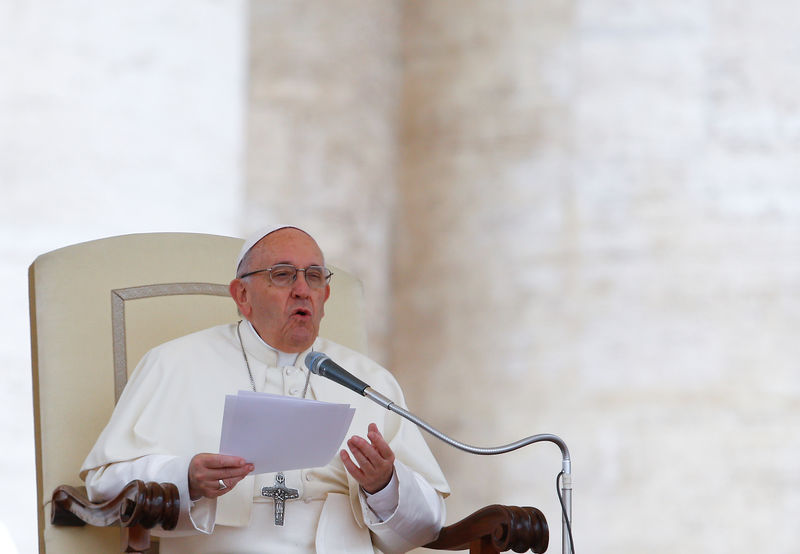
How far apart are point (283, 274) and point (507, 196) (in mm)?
2032

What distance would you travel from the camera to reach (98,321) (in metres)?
3.08

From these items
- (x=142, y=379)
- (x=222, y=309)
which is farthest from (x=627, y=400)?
(x=142, y=379)

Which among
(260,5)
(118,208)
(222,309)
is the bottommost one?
(222,309)

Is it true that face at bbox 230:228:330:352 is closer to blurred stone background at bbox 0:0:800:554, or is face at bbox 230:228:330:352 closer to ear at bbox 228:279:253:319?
ear at bbox 228:279:253:319

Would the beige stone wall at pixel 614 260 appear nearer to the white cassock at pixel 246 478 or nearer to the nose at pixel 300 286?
the white cassock at pixel 246 478

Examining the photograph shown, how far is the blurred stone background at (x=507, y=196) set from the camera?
4301mm

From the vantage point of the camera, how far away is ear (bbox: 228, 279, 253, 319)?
123 inches

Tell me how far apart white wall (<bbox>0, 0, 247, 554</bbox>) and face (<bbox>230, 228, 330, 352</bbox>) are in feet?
5.36

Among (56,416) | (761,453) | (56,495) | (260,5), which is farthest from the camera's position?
(260,5)

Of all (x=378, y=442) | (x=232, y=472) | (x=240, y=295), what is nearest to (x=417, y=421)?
(x=378, y=442)

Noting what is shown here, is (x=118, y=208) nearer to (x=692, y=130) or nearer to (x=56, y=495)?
(x=56, y=495)

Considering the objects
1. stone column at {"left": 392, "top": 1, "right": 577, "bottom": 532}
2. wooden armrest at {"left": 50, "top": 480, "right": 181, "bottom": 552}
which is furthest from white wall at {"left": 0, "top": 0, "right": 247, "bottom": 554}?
wooden armrest at {"left": 50, "top": 480, "right": 181, "bottom": 552}

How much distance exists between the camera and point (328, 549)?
9.19ft

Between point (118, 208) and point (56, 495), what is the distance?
83.2 inches
